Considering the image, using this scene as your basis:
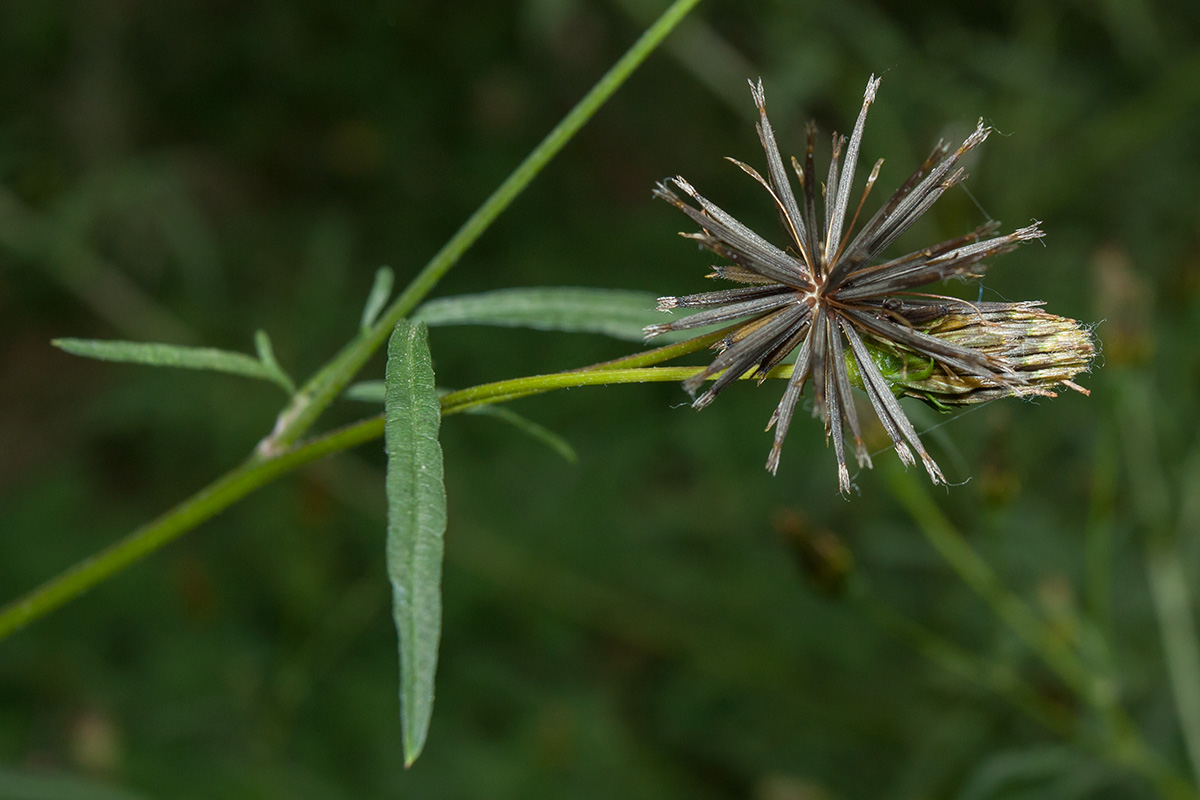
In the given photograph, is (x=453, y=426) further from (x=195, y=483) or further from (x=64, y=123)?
(x=64, y=123)

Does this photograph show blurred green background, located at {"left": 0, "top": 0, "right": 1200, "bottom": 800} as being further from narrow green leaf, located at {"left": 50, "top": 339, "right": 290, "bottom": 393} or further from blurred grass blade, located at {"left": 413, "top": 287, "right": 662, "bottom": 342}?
narrow green leaf, located at {"left": 50, "top": 339, "right": 290, "bottom": 393}

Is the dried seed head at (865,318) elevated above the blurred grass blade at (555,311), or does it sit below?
below

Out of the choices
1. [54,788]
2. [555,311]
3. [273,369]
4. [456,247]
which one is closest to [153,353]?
[273,369]

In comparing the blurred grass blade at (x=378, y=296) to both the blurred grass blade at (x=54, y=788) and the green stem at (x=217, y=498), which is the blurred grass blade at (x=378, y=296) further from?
the blurred grass blade at (x=54, y=788)

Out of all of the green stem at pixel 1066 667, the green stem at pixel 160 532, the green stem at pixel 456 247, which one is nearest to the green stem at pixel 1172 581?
the green stem at pixel 1066 667

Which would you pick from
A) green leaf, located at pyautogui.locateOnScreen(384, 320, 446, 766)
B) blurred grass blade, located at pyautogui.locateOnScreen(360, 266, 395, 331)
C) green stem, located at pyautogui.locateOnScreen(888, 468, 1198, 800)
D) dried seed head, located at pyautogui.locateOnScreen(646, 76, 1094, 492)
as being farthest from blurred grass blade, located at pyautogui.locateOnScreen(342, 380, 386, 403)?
green stem, located at pyautogui.locateOnScreen(888, 468, 1198, 800)
